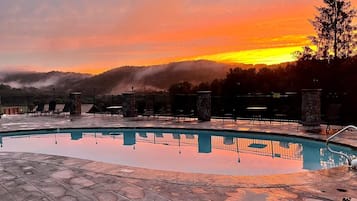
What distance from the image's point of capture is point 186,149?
8055 mm

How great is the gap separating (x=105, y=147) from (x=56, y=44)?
33.7 feet

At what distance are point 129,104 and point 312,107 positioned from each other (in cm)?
738

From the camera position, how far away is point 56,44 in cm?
1684

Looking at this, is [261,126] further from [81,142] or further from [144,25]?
[144,25]

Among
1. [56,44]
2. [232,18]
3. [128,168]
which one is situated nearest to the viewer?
[128,168]

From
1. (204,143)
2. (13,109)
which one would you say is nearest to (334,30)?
(204,143)

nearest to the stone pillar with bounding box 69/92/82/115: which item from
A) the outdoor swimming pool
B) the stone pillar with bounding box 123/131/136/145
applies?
the outdoor swimming pool

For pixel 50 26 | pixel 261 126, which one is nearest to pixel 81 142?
pixel 261 126

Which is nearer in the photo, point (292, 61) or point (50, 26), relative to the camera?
point (50, 26)

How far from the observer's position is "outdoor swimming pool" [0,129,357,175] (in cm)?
628

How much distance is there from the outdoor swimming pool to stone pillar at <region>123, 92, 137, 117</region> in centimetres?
305

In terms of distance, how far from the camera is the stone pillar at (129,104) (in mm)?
13742

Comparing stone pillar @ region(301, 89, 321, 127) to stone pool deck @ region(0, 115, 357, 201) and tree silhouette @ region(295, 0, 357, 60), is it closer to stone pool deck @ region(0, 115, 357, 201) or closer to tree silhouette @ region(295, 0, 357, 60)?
stone pool deck @ region(0, 115, 357, 201)

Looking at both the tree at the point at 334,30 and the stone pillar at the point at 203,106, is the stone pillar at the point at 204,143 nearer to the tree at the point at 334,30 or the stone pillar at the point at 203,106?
the stone pillar at the point at 203,106
